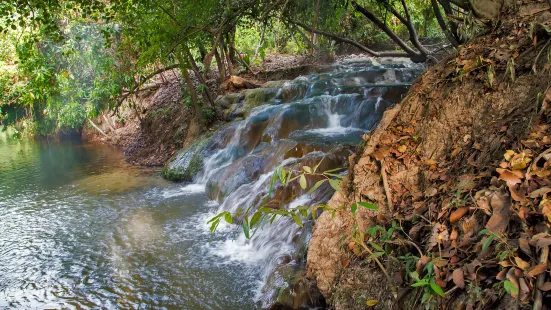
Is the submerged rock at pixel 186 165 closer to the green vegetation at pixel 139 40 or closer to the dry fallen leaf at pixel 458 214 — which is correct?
the green vegetation at pixel 139 40

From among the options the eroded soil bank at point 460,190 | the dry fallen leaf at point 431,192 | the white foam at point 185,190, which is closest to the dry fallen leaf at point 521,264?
the eroded soil bank at point 460,190

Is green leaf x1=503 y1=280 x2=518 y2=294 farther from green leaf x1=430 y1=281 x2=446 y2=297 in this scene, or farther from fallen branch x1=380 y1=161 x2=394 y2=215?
fallen branch x1=380 y1=161 x2=394 y2=215

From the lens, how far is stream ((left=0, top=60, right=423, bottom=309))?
4.70 m

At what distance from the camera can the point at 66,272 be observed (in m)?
5.35

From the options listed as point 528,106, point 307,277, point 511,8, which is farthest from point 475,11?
point 307,277

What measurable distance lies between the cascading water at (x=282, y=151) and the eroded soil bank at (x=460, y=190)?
3.29ft

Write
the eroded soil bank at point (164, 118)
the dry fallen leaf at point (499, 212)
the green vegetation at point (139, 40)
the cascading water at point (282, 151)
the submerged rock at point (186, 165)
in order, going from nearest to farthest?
the dry fallen leaf at point (499, 212), the cascading water at point (282, 151), the green vegetation at point (139, 40), the submerged rock at point (186, 165), the eroded soil bank at point (164, 118)

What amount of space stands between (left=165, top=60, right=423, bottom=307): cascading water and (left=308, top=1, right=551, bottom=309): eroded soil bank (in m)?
1.00

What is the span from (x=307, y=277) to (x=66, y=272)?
3.41 meters

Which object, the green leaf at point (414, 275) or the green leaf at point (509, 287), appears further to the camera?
the green leaf at point (414, 275)

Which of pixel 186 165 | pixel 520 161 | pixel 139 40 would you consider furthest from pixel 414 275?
pixel 186 165

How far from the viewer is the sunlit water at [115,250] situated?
183 inches

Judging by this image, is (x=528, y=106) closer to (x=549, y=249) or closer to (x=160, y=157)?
(x=549, y=249)

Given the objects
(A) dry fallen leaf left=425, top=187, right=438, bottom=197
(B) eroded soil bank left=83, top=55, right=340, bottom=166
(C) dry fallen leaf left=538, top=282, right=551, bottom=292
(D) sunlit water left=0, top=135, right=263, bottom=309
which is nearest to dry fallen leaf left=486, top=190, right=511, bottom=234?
(C) dry fallen leaf left=538, top=282, right=551, bottom=292
